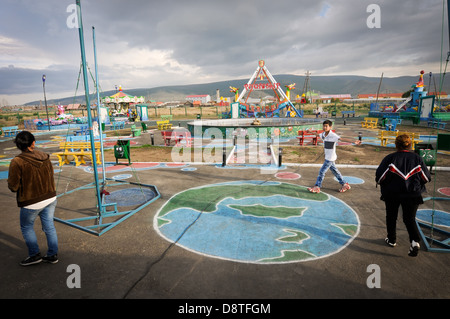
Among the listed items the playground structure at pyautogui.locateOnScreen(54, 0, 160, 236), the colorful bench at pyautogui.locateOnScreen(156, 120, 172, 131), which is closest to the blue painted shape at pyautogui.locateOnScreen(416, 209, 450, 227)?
the playground structure at pyautogui.locateOnScreen(54, 0, 160, 236)

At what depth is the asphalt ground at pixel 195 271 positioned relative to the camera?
349 centimetres

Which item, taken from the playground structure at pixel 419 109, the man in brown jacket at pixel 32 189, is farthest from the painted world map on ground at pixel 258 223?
the playground structure at pixel 419 109

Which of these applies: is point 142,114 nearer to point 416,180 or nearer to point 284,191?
point 284,191

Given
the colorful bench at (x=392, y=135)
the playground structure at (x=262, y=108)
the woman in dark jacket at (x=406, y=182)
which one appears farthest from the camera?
the playground structure at (x=262, y=108)

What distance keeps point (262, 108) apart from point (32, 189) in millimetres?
30904

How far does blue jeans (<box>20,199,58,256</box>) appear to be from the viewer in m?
3.99

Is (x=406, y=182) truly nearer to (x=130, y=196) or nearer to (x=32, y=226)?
(x=32, y=226)

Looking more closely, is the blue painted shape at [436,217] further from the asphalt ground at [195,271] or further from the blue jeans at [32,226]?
the blue jeans at [32,226]

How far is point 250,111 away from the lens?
1268 inches

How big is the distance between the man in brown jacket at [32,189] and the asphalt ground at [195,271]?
35cm

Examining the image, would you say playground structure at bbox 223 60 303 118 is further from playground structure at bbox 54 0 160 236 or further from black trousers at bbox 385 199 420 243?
black trousers at bbox 385 199 420 243

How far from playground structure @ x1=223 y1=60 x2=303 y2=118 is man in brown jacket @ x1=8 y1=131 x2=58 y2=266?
2814 centimetres

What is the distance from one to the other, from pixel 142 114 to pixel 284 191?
45.7 meters
